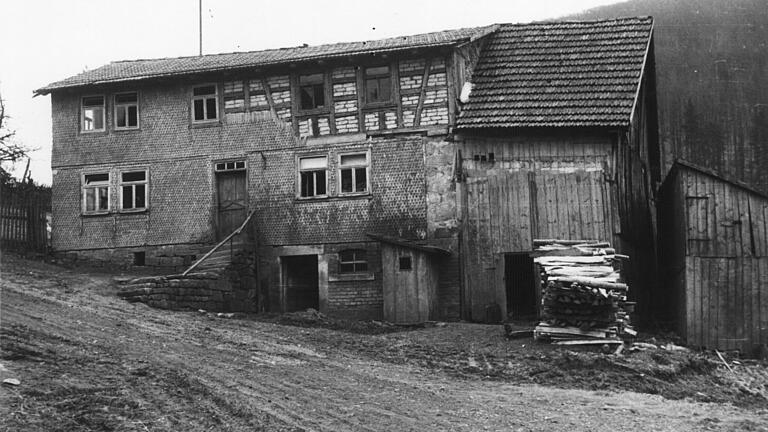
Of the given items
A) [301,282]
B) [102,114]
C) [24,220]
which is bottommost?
[301,282]

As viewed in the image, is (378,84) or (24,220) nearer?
(378,84)

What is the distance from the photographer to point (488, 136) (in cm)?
2436

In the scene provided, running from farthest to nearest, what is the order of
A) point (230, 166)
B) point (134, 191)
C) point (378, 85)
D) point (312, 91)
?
1. point (134, 191)
2. point (230, 166)
3. point (312, 91)
4. point (378, 85)

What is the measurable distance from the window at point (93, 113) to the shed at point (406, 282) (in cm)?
1004

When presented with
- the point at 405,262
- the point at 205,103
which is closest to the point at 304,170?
the point at 205,103

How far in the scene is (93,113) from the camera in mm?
27922

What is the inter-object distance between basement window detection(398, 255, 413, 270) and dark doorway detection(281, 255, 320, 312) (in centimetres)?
349

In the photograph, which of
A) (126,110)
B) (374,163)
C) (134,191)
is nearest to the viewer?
(374,163)

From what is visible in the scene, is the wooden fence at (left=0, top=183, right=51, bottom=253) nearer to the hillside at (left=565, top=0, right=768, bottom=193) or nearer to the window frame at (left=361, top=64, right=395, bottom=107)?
the window frame at (left=361, top=64, right=395, bottom=107)

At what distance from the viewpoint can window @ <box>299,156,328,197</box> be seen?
1013 inches

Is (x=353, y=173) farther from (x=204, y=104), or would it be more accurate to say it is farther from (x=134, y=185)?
(x=134, y=185)

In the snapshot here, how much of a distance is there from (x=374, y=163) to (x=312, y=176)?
1.86 metres

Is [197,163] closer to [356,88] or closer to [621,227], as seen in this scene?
[356,88]

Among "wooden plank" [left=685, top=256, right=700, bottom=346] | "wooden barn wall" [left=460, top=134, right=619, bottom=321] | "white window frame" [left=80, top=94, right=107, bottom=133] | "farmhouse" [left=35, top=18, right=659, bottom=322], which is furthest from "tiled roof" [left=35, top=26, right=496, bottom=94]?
"wooden plank" [left=685, top=256, right=700, bottom=346]
